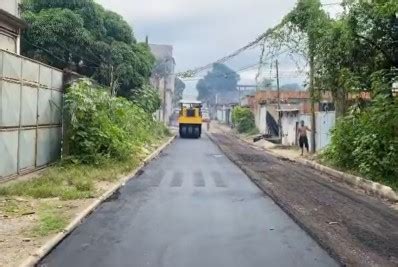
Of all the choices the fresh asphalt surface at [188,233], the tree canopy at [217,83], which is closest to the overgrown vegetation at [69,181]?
the fresh asphalt surface at [188,233]

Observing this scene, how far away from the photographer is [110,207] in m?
11.9

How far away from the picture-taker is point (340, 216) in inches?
443

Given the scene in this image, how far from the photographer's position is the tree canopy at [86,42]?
1198 inches

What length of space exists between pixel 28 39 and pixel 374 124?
64.1 ft

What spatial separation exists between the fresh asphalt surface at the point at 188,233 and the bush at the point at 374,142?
4696mm

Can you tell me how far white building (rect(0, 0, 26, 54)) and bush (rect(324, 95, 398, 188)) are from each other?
42.1ft

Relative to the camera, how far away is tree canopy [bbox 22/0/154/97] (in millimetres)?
30422

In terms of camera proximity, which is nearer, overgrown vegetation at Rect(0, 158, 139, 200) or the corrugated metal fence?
overgrown vegetation at Rect(0, 158, 139, 200)

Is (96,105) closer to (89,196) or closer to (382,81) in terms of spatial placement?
(89,196)

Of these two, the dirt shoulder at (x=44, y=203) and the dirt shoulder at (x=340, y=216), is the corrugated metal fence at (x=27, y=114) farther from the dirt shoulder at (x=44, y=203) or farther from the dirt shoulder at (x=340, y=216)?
the dirt shoulder at (x=340, y=216)

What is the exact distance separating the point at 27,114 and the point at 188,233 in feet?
28.3

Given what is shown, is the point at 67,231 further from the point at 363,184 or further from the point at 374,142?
the point at 374,142

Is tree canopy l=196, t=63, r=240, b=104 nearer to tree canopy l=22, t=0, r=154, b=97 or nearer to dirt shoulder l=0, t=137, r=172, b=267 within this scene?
tree canopy l=22, t=0, r=154, b=97

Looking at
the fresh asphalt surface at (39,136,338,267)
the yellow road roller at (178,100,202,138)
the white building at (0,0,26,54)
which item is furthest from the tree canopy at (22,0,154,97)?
the fresh asphalt surface at (39,136,338,267)
